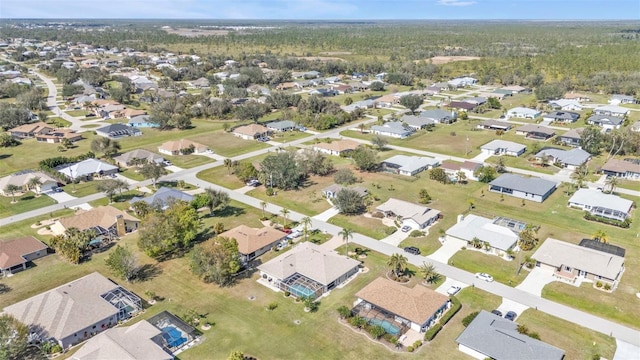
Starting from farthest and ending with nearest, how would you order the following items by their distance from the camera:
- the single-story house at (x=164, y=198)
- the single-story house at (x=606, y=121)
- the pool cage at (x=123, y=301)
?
the single-story house at (x=606, y=121) < the single-story house at (x=164, y=198) < the pool cage at (x=123, y=301)

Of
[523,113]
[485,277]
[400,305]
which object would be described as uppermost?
[523,113]

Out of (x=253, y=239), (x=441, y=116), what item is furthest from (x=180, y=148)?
(x=441, y=116)

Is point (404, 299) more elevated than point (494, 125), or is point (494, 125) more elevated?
point (494, 125)

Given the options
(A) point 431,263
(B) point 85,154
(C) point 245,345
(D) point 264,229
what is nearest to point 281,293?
(C) point 245,345

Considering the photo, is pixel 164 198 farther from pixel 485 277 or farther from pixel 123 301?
pixel 485 277

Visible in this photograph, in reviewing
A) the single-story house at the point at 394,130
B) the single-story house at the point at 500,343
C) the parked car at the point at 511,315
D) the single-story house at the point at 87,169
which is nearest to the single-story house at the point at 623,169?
the single-story house at the point at 394,130

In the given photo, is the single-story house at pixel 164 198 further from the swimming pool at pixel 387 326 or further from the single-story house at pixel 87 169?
the swimming pool at pixel 387 326
